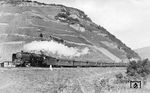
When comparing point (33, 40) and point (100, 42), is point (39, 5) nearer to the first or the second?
point (100, 42)

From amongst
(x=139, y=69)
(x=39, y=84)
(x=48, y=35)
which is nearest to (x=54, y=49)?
(x=48, y=35)

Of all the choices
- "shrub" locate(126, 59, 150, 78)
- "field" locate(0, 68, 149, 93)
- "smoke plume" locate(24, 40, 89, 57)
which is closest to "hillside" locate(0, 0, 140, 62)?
"smoke plume" locate(24, 40, 89, 57)

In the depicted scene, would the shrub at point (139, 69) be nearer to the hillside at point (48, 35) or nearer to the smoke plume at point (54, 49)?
the hillside at point (48, 35)

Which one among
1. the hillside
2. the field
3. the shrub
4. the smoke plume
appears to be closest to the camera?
the field

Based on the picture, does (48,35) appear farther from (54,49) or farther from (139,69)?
(139,69)

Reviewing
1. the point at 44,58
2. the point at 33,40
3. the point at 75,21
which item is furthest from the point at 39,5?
the point at 44,58

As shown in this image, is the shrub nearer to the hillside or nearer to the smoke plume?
the hillside

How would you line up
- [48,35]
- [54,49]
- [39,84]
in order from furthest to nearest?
[48,35]
[54,49]
[39,84]

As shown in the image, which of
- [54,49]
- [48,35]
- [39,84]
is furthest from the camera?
[48,35]

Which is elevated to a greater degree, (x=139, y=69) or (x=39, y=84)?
(x=139, y=69)

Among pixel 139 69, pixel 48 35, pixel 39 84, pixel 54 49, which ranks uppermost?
pixel 48 35
